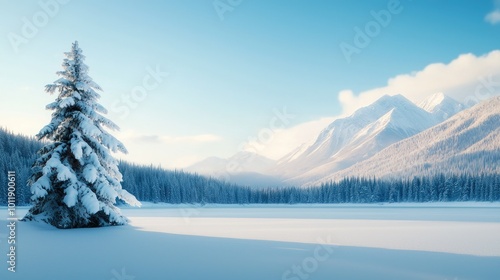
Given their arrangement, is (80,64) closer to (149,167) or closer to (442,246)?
(442,246)

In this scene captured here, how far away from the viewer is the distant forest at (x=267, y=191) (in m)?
92.6

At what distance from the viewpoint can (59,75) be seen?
20.5 metres

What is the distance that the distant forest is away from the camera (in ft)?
304

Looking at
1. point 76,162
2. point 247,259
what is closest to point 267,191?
point 76,162

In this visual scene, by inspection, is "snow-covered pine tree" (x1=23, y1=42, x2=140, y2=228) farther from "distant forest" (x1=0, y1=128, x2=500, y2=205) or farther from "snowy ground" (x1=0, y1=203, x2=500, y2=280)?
"distant forest" (x1=0, y1=128, x2=500, y2=205)

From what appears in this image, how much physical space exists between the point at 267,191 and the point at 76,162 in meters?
123

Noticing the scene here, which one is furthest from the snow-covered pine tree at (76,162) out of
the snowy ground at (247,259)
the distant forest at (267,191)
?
the distant forest at (267,191)

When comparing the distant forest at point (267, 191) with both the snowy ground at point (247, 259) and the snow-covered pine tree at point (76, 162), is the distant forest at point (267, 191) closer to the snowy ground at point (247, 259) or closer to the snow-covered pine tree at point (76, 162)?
the snow-covered pine tree at point (76, 162)

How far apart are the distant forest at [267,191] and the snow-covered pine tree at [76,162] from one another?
6409cm

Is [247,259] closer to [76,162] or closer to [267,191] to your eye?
[76,162]

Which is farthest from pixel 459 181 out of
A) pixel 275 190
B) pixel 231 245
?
pixel 231 245

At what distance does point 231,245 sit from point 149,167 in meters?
112

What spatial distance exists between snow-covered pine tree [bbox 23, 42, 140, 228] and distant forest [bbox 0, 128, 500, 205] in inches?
2523

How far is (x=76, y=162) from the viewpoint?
20094 mm
